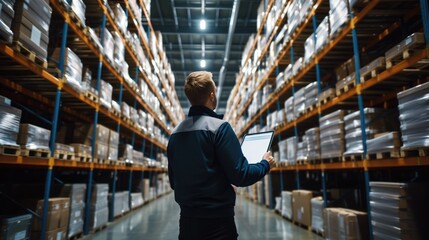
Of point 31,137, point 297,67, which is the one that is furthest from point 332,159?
point 31,137

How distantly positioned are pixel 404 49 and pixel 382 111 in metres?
1.17

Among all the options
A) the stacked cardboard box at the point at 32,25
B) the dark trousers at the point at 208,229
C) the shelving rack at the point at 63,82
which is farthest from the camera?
the shelving rack at the point at 63,82

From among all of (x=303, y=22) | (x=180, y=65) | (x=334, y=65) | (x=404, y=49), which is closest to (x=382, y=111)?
(x=404, y=49)

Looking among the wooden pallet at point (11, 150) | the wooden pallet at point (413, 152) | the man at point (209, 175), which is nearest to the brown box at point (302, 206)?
the wooden pallet at point (413, 152)

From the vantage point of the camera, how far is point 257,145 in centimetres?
203

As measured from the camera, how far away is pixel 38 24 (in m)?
3.72

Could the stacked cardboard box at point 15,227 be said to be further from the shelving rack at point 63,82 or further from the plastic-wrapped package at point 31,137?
the plastic-wrapped package at point 31,137

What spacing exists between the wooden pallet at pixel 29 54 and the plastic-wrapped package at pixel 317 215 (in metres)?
4.86

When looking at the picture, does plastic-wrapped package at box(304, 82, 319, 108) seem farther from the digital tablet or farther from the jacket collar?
the jacket collar

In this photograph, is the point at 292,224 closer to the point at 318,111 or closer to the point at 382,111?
the point at 318,111

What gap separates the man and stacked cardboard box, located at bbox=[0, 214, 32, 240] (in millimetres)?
2617

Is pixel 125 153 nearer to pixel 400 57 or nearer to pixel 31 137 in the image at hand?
pixel 31 137

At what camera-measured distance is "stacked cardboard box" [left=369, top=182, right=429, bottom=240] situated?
10.8 ft

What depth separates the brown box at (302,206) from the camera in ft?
19.4
